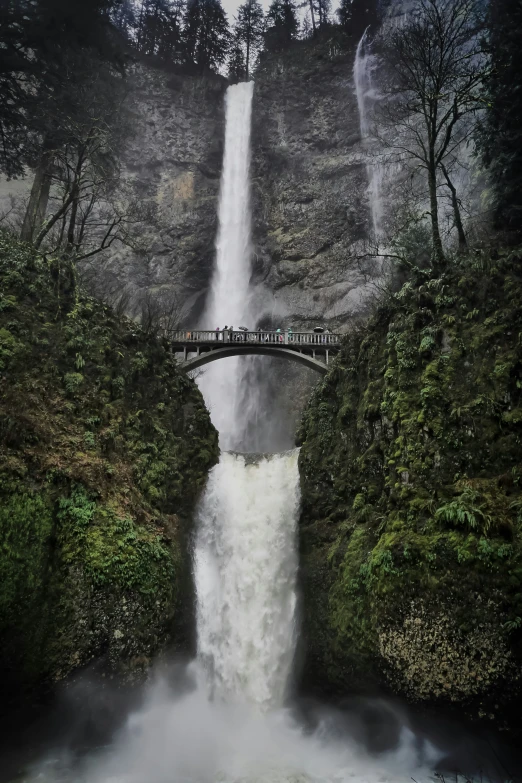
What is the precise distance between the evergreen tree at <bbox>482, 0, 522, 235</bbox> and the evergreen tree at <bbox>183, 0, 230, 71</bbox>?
3556 cm

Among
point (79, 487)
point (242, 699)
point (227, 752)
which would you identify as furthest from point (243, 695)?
point (79, 487)

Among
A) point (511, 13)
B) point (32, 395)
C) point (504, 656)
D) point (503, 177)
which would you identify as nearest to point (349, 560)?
point (504, 656)

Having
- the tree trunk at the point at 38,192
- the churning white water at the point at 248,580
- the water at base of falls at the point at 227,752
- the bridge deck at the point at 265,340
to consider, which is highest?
the tree trunk at the point at 38,192

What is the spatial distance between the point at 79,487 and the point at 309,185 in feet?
108

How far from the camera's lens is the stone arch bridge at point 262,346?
2744 centimetres

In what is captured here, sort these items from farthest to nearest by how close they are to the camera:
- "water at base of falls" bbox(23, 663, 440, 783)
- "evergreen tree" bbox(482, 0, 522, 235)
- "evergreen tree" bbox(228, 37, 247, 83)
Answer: "evergreen tree" bbox(228, 37, 247, 83)
"evergreen tree" bbox(482, 0, 522, 235)
"water at base of falls" bbox(23, 663, 440, 783)

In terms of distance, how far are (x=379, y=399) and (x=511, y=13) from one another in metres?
12.3

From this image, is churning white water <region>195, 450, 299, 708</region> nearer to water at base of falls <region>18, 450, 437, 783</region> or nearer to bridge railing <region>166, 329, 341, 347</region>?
water at base of falls <region>18, 450, 437, 783</region>

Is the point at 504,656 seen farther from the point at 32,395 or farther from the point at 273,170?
the point at 273,170

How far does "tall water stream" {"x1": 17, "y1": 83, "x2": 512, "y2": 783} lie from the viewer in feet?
29.2

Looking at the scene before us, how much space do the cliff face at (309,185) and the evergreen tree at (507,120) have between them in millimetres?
17688

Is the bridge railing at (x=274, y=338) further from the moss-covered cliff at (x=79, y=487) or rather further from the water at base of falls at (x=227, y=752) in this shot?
the water at base of falls at (x=227, y=752)

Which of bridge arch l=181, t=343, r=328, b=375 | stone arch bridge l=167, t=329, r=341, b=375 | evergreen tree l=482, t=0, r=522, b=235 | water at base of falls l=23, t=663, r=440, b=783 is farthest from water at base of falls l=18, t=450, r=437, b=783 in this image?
stone arch bridge l=167, t=329, r=341, b=375

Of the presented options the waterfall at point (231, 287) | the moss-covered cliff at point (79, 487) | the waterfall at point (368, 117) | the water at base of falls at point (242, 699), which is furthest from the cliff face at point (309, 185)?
Answer: the moss-covered cliff at point (79, 487)
